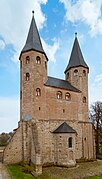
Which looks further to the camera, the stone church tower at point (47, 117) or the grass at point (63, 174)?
the stone church tower at point (47, 117)

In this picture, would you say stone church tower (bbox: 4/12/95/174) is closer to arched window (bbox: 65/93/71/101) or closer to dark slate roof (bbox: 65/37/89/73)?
arched window (bbox: 65/93/71/101)

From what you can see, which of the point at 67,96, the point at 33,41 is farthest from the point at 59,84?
the point at 33,41

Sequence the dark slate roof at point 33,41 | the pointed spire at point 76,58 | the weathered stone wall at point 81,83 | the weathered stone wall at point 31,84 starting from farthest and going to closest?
the pointed spire at point 76,58, the weathered stone wall at point 81,83, the dark slate roof at point 33,41, the weathered stone wall at point 31,84

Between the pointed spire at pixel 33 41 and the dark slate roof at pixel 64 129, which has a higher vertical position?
the pointed spire at pixel 33 41

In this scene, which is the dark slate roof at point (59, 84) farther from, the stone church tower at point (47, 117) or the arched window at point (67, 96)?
the arched window at point (67, 96)

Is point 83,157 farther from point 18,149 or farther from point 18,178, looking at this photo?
point 18,178

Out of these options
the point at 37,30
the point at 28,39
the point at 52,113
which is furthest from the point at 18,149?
the point at 37,30

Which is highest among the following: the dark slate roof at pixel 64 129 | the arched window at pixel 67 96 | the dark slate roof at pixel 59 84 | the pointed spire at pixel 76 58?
the pointed spire at pixel 76 58

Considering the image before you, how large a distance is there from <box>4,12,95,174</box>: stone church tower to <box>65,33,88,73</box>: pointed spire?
Answer: 46 centimetres

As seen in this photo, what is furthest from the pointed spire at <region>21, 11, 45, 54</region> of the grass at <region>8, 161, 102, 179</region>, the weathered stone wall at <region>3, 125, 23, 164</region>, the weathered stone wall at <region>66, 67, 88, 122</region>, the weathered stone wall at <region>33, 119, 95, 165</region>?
the grass at <region>8, 161, 102, 179</region>

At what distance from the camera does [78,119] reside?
3262 centimetres

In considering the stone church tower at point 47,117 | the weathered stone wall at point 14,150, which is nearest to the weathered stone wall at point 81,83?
the stone church tower at point 47,117

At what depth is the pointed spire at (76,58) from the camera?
116 ft

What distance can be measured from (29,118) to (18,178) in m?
9.53
